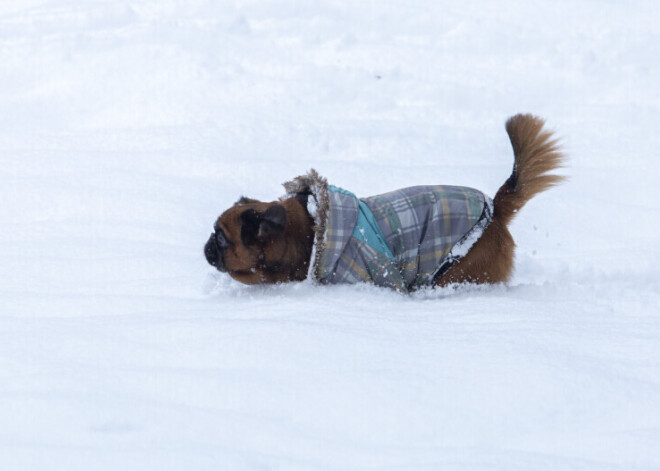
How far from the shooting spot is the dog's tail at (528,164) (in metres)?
3.64

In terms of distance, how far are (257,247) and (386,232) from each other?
2.26ft

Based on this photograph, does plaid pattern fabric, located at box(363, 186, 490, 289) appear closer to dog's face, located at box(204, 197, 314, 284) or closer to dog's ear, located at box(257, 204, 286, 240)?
dog's face, located at box(204, 197, 314, 284)

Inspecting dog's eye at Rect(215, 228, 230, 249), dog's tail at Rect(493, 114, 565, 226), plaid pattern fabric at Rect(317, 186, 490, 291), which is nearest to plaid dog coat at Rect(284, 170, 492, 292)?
plaid pattern fabric at Rect(317, 186, 490, 291)

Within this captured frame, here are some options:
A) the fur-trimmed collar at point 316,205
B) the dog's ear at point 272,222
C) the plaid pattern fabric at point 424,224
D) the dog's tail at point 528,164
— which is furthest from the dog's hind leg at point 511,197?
the dog's ear at point 272,222

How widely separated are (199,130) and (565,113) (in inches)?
141

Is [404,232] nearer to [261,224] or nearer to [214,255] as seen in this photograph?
[261,224]

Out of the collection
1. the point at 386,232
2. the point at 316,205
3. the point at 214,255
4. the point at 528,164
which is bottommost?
the point at 214,255

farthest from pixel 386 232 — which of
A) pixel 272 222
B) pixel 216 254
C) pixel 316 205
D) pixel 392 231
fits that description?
pixel 216 254

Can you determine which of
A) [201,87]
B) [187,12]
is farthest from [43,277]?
[187,12]

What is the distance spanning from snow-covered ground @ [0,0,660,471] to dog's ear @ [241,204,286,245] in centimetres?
28

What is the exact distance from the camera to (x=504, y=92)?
22.3 feet

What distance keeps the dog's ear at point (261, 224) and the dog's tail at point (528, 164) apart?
1265 mm

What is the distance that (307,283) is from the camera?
10.9ft

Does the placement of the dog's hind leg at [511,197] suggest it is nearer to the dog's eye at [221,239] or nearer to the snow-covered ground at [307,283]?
the snow-covered ground at [307,283]
